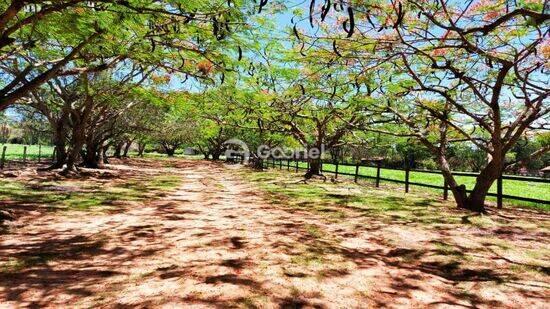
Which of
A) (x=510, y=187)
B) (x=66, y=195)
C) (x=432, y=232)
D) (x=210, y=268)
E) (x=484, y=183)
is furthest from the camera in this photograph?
(x=510, y=187)

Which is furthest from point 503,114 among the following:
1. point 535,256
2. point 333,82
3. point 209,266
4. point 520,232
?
point 209,266

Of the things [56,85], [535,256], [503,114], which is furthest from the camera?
[56,85]

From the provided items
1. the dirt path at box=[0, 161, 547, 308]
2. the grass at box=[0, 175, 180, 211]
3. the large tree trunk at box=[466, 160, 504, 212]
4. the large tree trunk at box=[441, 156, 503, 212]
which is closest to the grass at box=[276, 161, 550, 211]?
the large tree trunk at box=[441, 156, 503, 212]

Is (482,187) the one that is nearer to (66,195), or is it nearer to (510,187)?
(66,195)

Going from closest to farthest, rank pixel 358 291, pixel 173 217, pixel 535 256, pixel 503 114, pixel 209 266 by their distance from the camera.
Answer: pixel 358 291 → pixel 209 266 → pixel 535 256 → pixel 173 217 → pixel 503 114

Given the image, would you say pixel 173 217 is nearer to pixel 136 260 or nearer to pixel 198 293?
pixel 136 260

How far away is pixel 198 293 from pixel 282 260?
1701 millimetres

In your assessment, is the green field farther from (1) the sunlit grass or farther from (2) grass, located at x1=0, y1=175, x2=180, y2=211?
(1) the sunlit grass

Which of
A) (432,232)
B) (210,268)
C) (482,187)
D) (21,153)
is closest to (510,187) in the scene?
(482,187)

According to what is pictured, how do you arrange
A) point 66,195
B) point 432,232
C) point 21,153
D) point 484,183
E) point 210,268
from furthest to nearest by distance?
point 21,153 < point 66,195 < point 484,183 < point 432,232 < point 210,268

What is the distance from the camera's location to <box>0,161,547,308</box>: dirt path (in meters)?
4.20

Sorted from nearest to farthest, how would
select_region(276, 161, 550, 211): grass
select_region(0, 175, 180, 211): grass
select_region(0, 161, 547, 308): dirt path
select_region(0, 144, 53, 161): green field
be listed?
select_region(0, 161, 547, 308): dirt path, select_region(0, 175, 180, 211): grass, select_region(276, 161, 550, 211): grass, select_region(0, 144, 53, 161): green field

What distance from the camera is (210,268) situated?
5.14m

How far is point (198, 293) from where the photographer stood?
13.8ft
